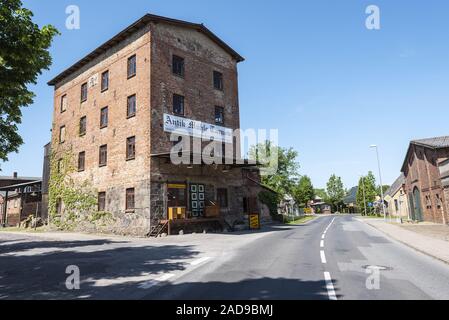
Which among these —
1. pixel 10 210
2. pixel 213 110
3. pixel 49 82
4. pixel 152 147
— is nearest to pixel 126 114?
pixel 152 147

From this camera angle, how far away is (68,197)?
1081 inches

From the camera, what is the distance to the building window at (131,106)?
22609mm

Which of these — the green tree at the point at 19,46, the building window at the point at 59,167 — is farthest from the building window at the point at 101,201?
the green tree at the point at 19,46

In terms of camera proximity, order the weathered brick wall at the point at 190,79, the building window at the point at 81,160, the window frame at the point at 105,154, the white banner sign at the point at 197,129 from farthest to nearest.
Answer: the building window at the point at 81,160 → the window frame at the point at 105,154 → the white banner sign at the point at 197,129 → the weathered brick wall at the point at 190,79

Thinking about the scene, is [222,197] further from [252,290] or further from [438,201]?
[438,201]

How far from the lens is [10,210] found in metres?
45.7

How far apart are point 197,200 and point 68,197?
12.5 meters

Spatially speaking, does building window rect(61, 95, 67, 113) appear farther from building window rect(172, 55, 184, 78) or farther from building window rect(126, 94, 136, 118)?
building window rect(172, 55, 184, 78)

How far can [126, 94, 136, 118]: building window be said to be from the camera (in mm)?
22609

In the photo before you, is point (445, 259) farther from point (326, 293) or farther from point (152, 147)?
point (152, 147)

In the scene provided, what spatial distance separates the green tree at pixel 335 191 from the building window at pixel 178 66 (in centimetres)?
8650

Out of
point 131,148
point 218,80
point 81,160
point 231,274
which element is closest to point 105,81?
point 81,160

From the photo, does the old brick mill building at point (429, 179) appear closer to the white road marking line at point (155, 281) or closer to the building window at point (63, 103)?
the white road marking line at point (155, 281)

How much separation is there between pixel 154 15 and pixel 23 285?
1964 centimetres
